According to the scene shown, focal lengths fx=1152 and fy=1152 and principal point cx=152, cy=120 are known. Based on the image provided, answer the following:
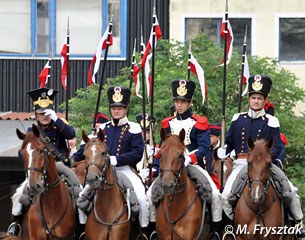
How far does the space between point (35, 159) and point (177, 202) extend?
203cm

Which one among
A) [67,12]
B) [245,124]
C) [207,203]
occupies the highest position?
[67,12]

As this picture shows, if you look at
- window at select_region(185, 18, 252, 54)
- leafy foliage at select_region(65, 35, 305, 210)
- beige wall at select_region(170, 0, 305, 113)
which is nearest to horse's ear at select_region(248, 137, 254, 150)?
leafy foliage at select_region(65, 35, 305, 210)

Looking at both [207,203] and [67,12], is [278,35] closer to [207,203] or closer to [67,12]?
[67,12]

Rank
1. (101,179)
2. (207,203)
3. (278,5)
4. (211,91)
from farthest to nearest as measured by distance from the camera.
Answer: (278,5), (211,91), (207,203), (101,179)

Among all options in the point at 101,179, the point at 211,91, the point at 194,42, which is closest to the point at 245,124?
the point at 101,179

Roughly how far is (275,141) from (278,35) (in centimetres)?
1219

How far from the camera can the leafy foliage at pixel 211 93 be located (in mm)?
22984

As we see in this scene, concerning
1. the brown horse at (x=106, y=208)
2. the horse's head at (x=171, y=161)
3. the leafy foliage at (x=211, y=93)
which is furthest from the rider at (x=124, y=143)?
the leafy foliage at (x=211, y=93)

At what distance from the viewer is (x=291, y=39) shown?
28.5 meters

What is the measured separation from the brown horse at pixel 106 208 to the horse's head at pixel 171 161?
79cm

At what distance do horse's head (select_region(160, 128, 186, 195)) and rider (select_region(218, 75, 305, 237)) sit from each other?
1.07 meters

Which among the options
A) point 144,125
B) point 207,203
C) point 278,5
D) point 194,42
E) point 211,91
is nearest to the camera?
point 207,203

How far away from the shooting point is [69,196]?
1642 cm

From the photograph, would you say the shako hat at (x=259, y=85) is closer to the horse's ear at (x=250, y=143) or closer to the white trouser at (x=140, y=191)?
the horse's ear at (x=250, y=143)
